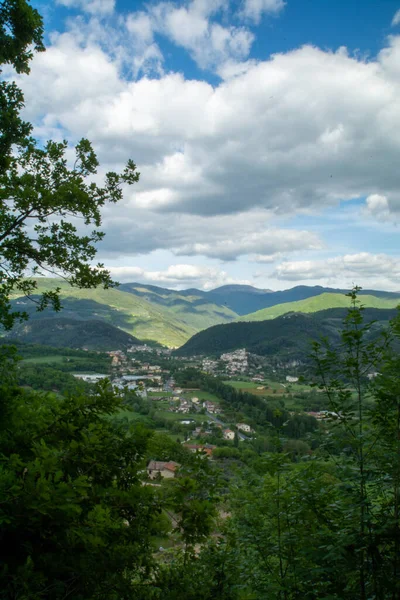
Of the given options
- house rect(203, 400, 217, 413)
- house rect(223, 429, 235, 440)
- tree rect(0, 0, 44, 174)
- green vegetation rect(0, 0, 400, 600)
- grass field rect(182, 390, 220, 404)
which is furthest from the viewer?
grass field rect(182, 390, 220, 404)

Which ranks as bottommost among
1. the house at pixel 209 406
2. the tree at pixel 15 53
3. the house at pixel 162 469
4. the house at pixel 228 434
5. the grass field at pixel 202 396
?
the grass field at pixel 202 396

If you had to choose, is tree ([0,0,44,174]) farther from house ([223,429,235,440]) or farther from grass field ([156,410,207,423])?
grass field ([156,410,207,423])

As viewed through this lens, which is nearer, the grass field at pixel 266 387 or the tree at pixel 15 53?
the tree at pixel 15 53

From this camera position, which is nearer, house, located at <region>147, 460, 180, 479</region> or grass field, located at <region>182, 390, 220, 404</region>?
house, located at <region>147, 460, 180, 479</region>

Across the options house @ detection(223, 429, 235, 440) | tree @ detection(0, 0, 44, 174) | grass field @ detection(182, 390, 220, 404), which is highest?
tree @ detection(0, 0, 44, 174)

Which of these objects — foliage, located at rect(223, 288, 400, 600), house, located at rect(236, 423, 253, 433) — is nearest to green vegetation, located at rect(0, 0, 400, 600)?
foliage, located at rect(223, 288, 400, 600)

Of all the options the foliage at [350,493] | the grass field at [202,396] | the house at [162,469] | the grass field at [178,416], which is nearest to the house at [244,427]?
the grass field at [178,416]

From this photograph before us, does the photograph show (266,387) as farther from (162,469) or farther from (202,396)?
(162,469)

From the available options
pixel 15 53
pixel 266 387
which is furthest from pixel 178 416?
pixel 15 53

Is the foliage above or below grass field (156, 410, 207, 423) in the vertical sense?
above

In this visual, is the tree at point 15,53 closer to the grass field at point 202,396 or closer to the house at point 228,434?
the house at point 228,434

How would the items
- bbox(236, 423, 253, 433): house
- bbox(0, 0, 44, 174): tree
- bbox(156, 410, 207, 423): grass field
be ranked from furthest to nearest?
1. bbox(156, 410, 207, 423): grass field
2. bbox(236, 423, 253, 433): house
3. bbox(0, 0, 44, 174): tree

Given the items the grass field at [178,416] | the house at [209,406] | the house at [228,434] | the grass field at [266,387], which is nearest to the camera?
the house at [228,434]
